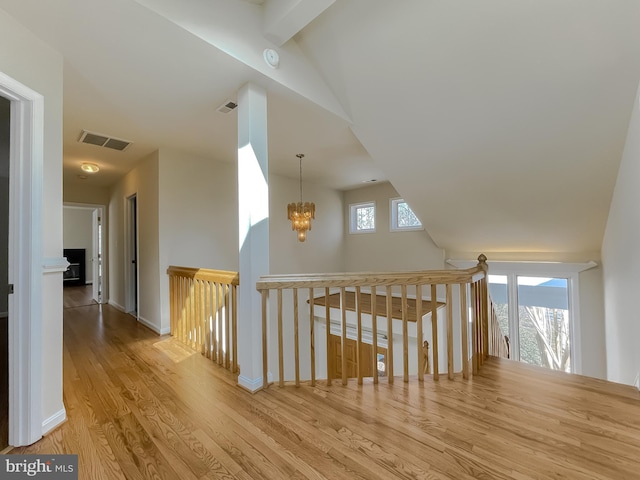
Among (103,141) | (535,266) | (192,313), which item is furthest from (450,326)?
(103,141)

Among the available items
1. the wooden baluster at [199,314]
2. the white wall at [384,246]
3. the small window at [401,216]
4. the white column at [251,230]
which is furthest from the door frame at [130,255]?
the small window at [401,216]

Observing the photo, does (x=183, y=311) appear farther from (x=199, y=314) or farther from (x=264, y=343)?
(x=264, y=343)

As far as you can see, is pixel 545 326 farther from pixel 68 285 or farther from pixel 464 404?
pixel 68 285

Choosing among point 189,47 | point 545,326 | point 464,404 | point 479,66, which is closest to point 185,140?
point 189,47

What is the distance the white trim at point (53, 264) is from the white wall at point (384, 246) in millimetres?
5037

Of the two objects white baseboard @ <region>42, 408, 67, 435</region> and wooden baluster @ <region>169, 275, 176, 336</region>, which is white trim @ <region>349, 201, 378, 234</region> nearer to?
wooden baluster @ <region>169, 275, 176, 336</region>

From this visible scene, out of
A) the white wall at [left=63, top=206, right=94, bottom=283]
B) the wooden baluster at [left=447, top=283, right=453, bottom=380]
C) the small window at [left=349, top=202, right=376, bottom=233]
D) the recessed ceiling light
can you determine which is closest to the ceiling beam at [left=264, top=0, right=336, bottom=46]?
the wooden baluster at [left=447, top=283, right=453, bottom=380]

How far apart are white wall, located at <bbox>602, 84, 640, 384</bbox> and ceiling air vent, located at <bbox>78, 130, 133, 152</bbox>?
5043 mm

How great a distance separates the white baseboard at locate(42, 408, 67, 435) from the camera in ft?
5.38

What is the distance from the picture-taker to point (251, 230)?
2.17 m

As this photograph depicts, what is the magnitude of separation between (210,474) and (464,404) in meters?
1.65

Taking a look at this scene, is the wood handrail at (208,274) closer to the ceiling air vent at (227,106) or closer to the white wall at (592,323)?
the ceiling air vent at (227,106)

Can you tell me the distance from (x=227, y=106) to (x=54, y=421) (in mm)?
2652

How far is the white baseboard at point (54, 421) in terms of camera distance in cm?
164
